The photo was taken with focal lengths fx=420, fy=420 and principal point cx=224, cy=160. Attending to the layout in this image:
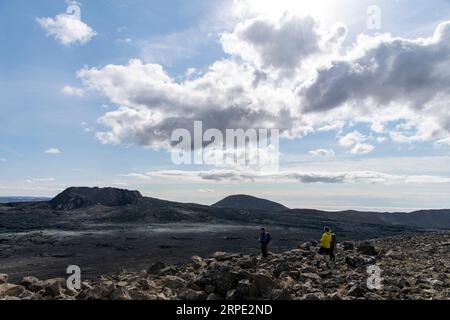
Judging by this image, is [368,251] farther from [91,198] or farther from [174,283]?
[91,198]

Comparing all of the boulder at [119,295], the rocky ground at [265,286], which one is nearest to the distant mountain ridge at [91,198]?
the rocky ground at [265,286]

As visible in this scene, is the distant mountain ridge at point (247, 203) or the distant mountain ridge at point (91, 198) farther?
the distant mountain ridge at point (247, 203)

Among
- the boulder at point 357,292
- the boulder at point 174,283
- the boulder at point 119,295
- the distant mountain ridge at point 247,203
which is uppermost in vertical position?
the distant mountain ridge at point 247,203

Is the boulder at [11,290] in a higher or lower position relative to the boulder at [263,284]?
lower

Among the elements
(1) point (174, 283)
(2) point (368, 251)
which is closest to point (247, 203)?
(2) point (368, 251)

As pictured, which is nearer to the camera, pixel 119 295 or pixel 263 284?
pixel 119 295

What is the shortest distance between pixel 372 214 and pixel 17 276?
102 metres

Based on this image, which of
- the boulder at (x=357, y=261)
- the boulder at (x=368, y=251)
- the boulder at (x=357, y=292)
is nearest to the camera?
the boulder at (x=357, y=292)

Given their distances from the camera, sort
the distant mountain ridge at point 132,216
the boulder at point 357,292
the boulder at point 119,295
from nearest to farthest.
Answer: the boulder at point 119,295 < the boulder at point 357,292 < the distant mountain ridge at point 132,216

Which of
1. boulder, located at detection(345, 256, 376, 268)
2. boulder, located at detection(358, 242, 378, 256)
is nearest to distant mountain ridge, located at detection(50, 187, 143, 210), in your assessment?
boulder, located at detection(358, 242, 378, 256)

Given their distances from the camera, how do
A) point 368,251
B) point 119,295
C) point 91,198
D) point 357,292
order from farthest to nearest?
point 91,198
point 368,251
point 357,292
point 119,295

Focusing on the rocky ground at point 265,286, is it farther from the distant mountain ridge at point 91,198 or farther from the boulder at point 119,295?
the distant mountain ridge at point 91,198
